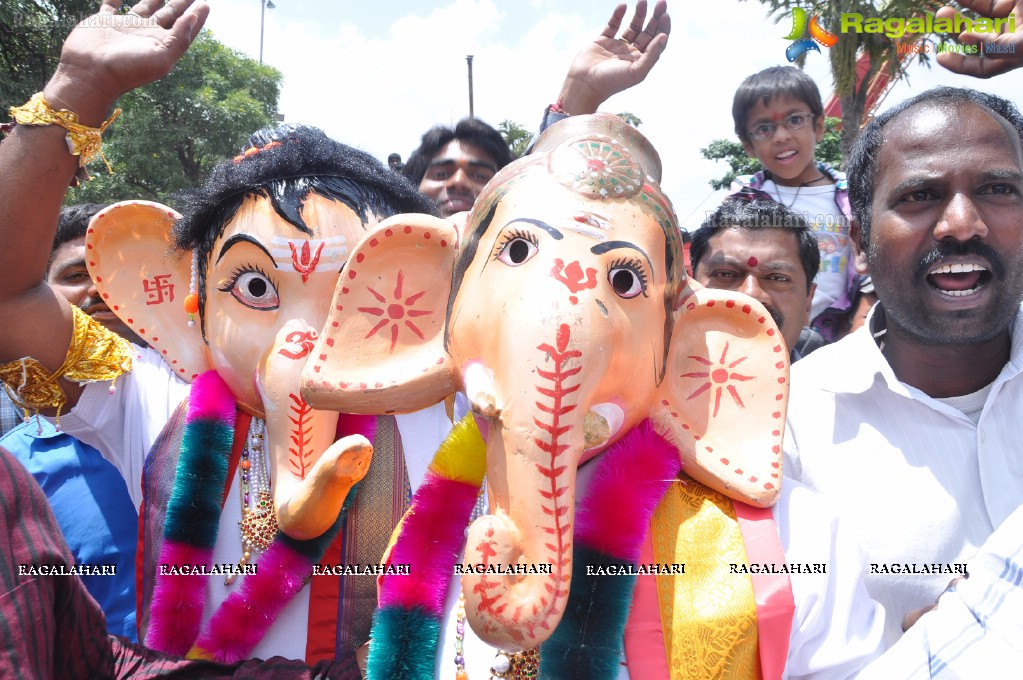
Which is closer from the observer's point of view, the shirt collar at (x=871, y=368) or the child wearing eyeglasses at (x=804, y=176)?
the shirt collar at (x=871, y=368)

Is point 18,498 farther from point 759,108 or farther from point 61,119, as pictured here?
point 759,108

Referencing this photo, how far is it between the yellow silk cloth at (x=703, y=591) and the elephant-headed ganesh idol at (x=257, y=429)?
24.0 inches

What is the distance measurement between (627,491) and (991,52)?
4.42ft

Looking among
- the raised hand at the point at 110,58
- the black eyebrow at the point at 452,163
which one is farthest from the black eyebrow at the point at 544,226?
the black eyebrow at the point at 452,163

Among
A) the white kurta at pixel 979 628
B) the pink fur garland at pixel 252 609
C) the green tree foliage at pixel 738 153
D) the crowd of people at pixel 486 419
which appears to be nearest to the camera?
the white kurta at pixel 979 628

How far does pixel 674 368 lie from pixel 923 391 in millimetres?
934

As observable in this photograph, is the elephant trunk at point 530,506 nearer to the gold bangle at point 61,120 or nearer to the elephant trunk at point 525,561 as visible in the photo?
the elephant trunk at point 525,561

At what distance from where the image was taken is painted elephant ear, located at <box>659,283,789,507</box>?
1.34 meters

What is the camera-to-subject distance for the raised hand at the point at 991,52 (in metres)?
1.71

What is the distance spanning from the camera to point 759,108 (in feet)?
12.6

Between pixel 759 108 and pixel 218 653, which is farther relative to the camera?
pixel 759 108

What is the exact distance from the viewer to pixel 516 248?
126 cm

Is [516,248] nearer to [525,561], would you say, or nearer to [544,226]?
[544,226]

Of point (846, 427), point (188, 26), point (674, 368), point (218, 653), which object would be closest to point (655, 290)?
point (674, 368)
